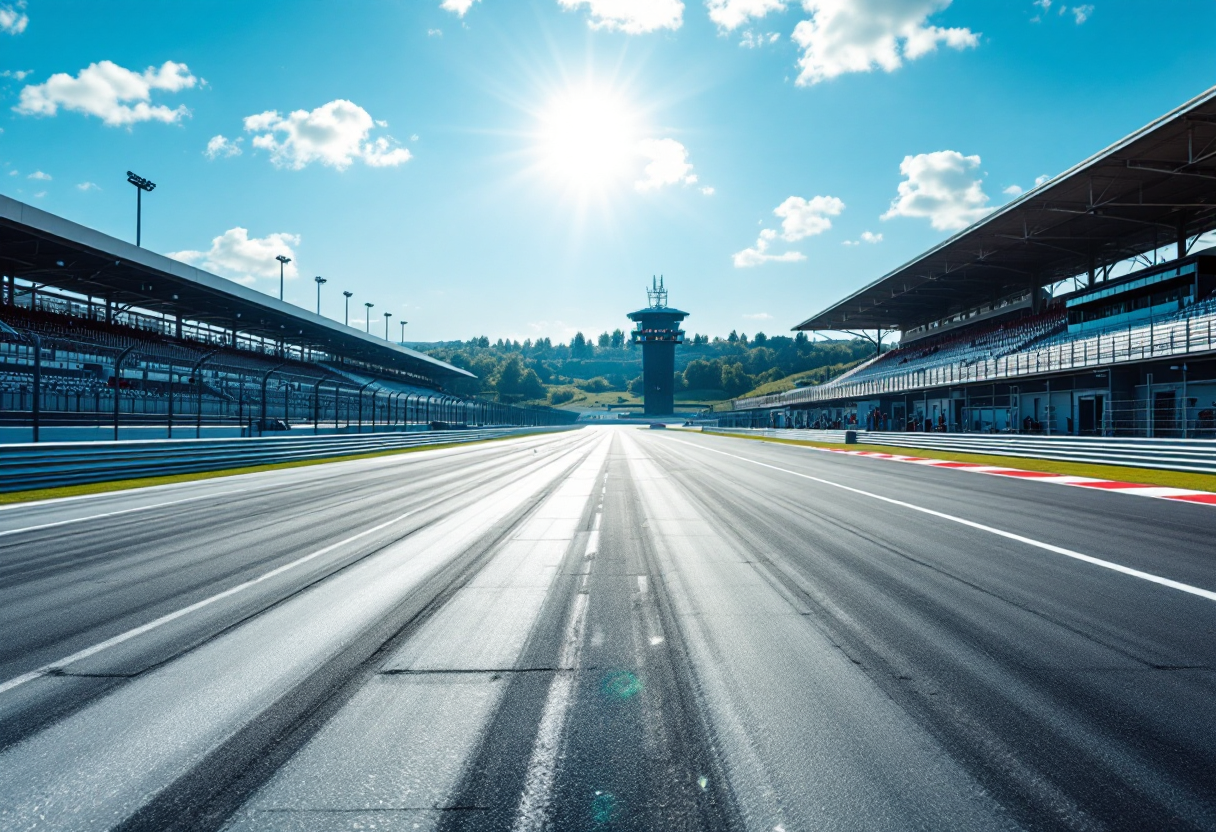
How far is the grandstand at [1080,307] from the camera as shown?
22469 mm

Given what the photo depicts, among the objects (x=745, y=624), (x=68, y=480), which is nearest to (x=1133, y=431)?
(x=745, y=624)

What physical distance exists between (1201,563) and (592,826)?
22.0 feet

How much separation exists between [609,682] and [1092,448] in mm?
19760

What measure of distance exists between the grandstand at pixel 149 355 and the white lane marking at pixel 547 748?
13.4m

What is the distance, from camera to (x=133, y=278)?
116ft

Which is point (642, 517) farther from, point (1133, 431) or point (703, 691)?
point (1133, 431)

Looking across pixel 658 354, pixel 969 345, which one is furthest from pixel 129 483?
pixel 658 354

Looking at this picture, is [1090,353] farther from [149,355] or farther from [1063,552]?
[149,355]

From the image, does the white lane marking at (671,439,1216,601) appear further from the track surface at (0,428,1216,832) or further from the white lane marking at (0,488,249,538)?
the white lane marking at (0,488,249,538)

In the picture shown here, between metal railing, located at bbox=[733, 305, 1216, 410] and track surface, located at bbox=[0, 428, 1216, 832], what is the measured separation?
1806cm

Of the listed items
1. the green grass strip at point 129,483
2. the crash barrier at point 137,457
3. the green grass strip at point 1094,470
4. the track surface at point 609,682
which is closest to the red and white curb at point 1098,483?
the green grass strip at point 1094,470

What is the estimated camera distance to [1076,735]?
106 inches

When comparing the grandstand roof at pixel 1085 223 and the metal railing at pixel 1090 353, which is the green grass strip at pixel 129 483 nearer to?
the metal railing at pixel 1090 353

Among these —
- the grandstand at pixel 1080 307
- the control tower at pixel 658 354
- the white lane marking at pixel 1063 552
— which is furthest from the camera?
the control tower at pixel 658 354
